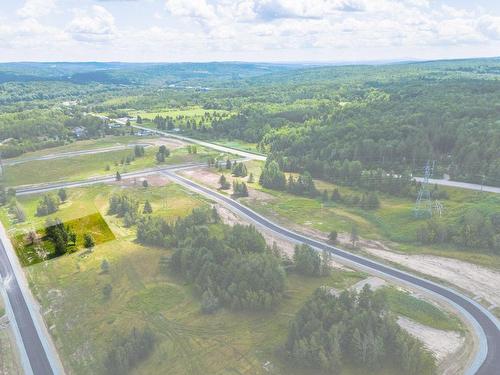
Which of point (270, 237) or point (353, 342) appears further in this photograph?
point (270, 237)

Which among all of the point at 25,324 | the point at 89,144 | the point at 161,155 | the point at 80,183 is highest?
the point at 161,155

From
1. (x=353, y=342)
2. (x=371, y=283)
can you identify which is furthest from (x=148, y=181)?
(x=353, y=342)

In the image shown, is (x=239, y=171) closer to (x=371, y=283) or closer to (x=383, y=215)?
(x=383, y=215)

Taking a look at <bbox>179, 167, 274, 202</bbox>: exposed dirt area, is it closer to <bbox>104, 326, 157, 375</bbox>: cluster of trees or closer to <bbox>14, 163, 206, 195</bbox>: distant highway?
<bbox>14, 163, 206, 195</bbox>: distant highway

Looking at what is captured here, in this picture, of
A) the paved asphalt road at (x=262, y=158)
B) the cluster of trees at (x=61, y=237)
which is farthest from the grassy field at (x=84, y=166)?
the cluster of trees at (x=61, y=237)

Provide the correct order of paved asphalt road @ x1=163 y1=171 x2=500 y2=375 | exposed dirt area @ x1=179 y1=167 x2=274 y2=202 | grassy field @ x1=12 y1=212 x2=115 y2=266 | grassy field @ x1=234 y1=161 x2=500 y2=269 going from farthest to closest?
exposed dirt area @ x1=179 y1=167 x2=274 y2=202, grassy field @ x1=12 y1=212 x2=115 y2=266, grassy field @ x1=234 y1=161 x2=500 y2=269, paved asphalt road @ x1=163 y1=171 x2=500 y2=375

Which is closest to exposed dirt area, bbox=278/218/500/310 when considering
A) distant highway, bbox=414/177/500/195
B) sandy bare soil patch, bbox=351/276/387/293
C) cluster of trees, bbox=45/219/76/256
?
sandy bare soil patch, bbox=351/276/387/293
